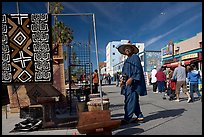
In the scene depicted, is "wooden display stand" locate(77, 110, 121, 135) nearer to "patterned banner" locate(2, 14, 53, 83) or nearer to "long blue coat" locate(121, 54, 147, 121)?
"long blue coat" locate(121, 54, 147, 121)

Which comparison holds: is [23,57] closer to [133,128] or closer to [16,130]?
[16,130]

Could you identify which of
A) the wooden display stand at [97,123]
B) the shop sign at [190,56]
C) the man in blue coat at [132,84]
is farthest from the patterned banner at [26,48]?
the shop sign at [190,56]

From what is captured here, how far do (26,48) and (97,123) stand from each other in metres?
2.37

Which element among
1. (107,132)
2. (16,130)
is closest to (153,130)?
(107,132)

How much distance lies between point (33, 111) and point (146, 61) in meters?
25.4

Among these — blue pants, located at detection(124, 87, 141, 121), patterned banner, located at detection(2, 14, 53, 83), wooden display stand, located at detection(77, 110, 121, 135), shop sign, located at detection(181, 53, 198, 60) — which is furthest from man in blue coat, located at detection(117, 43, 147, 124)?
shop sign, located at detection(181, 53, 198, 60)

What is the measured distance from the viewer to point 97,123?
11.0 ft

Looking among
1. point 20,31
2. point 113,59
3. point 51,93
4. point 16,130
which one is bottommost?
point 16,130

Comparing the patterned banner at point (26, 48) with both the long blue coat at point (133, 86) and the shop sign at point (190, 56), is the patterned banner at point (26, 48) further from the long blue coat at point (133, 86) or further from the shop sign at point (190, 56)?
the shop sign at point (190, 56)

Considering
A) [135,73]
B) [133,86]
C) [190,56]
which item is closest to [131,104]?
[133,86]

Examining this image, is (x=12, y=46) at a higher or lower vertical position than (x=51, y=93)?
higher

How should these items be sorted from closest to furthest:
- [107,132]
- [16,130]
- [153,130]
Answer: [107,132], [153,130], [16,130]

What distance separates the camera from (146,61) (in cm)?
2930

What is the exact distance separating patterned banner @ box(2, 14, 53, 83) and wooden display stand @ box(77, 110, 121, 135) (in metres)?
1.58
